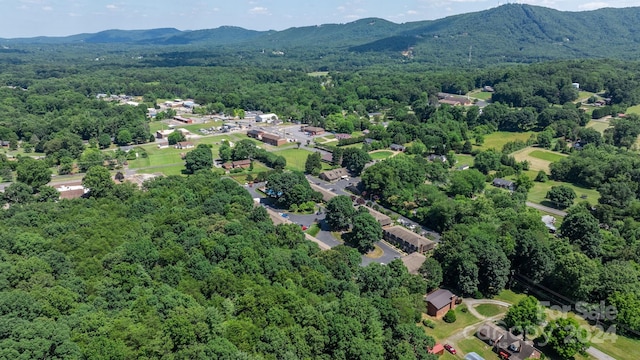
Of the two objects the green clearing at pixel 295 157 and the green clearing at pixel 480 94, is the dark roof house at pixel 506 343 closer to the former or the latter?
the green clearing at pixel 295 157

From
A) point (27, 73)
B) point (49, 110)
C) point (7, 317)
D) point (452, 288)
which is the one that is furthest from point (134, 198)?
point (27, 73)

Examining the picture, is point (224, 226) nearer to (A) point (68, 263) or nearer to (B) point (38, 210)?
(A) point (68, 263)

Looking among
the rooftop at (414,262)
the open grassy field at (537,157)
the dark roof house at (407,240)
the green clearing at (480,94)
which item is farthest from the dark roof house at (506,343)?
the green clearing at (480,94)

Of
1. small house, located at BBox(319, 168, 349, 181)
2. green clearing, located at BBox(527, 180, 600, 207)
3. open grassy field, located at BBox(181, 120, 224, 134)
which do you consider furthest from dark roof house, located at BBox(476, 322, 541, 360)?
open grassy field, located at BBox(181, 120, 224, 134)

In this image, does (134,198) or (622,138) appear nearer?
(134,198)

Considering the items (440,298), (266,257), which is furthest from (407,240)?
(266,257)

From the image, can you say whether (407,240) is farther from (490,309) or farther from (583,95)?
(583,95)

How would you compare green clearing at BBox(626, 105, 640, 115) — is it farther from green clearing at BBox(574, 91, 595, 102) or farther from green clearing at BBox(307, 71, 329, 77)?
green clearing at BBox(307, 71, 329, 77)
